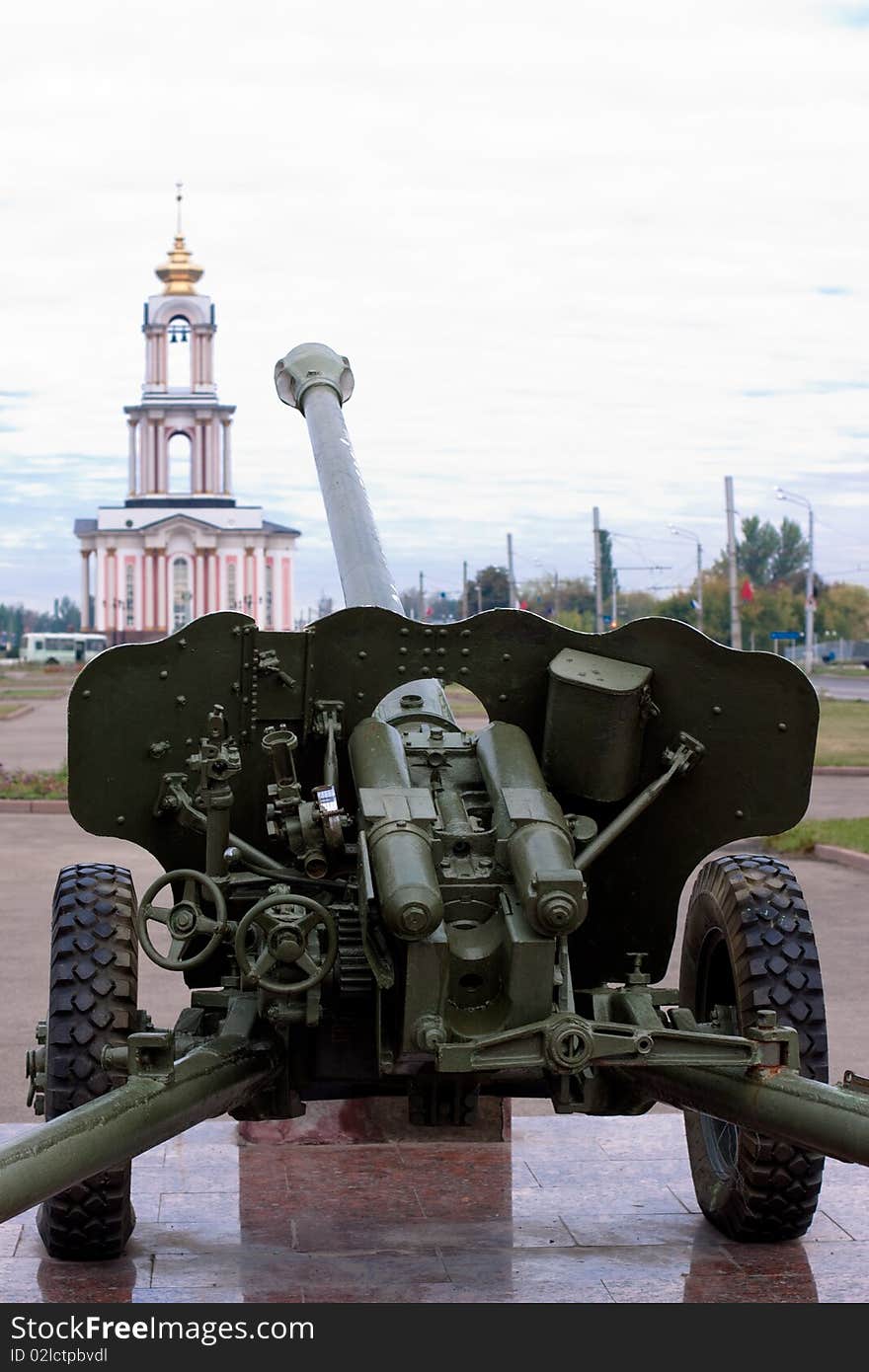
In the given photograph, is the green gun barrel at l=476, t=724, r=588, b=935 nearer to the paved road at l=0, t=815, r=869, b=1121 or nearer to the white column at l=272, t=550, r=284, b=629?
the paved road at l=0, t=815, r=869, b=1121

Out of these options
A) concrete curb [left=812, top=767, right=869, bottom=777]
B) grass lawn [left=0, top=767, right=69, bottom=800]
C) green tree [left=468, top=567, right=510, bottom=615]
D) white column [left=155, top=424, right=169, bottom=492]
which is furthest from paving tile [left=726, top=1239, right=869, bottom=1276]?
white column [left=155, top=424, right=169, bottom=492]

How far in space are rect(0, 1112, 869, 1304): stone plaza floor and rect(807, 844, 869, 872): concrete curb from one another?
7378 mm

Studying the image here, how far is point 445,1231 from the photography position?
19.0ft

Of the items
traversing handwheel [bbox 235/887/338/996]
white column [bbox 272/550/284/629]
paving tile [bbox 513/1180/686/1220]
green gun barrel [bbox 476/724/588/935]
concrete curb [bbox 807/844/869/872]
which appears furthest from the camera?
white column [bbox 272/550/284/629]

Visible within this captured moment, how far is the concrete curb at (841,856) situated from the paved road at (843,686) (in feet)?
90.5

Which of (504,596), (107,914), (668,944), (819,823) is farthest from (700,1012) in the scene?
(504,596)

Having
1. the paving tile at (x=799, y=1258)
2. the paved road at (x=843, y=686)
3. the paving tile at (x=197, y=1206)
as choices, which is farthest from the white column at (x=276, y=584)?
the paving tile at (x=799, y=1258)

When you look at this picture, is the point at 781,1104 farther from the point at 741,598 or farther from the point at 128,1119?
the point at 741,598

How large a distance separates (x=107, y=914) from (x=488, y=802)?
3.68 feet

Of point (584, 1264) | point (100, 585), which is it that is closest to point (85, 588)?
point (100, 585)

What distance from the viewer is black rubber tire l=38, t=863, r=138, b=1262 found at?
5305 mm

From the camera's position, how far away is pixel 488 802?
18.1 ft

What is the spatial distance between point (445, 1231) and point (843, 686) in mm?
51711
